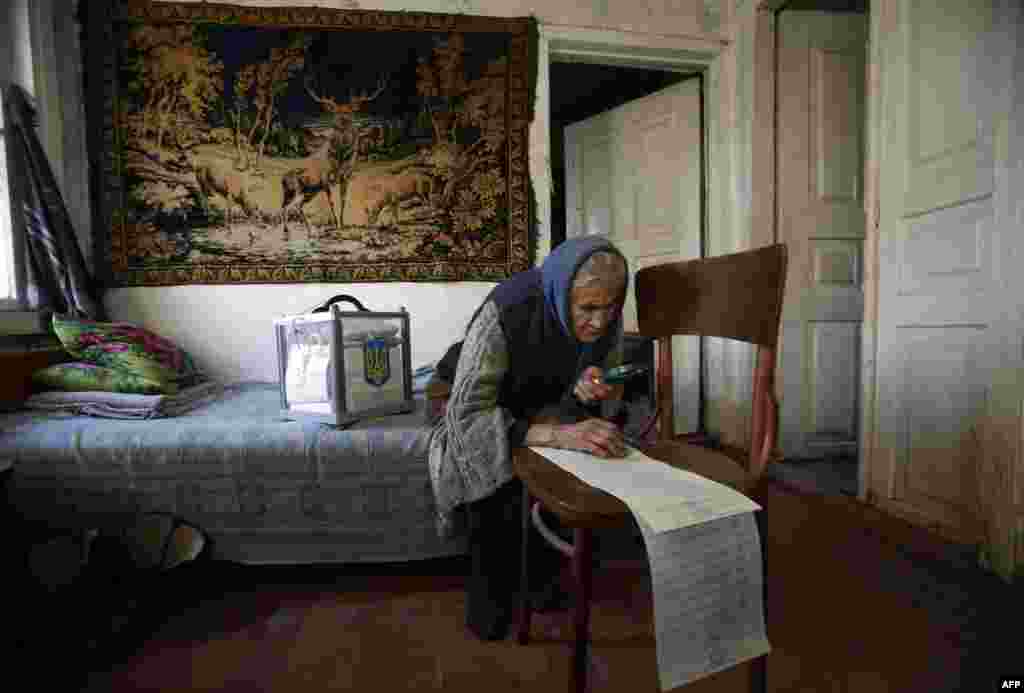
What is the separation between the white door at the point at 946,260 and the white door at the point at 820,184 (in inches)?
26.8

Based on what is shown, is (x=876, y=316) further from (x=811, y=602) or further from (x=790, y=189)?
(x=811, y=602)

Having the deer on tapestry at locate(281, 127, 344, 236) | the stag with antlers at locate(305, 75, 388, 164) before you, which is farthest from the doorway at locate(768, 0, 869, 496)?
the deer on tapestry at locate(281, 127, 344, 236)

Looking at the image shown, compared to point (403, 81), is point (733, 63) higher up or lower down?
higher up

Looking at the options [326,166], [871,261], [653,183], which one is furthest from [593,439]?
[653,183]

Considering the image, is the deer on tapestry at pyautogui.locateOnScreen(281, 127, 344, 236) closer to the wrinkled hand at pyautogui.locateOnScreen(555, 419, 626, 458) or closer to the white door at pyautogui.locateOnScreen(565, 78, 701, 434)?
the white door at pyautogui.locateOnScreen(565, 78, 701, 434)

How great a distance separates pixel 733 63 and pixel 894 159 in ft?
4.29

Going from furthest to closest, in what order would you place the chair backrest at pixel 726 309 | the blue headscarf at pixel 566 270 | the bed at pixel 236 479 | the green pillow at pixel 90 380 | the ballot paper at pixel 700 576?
the green pillow at pixel 90 380, the bed at pixel 236 479, the blue headscarf at pixel 566 270, the chair backrest at pixel 726 309, the ballot paper at pixel 700 576

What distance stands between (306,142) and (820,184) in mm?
2879

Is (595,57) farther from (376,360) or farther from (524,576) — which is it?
(524,576)

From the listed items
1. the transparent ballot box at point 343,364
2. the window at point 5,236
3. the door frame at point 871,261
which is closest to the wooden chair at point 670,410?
the transparent ballot box at point 343,364

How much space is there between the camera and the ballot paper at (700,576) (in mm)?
698

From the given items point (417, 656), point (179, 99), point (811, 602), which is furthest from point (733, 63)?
point (417, 656)

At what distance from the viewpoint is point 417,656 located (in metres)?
1.15

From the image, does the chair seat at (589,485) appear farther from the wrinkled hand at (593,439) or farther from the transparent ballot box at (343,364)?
the transparent ballot box at (343,364)
